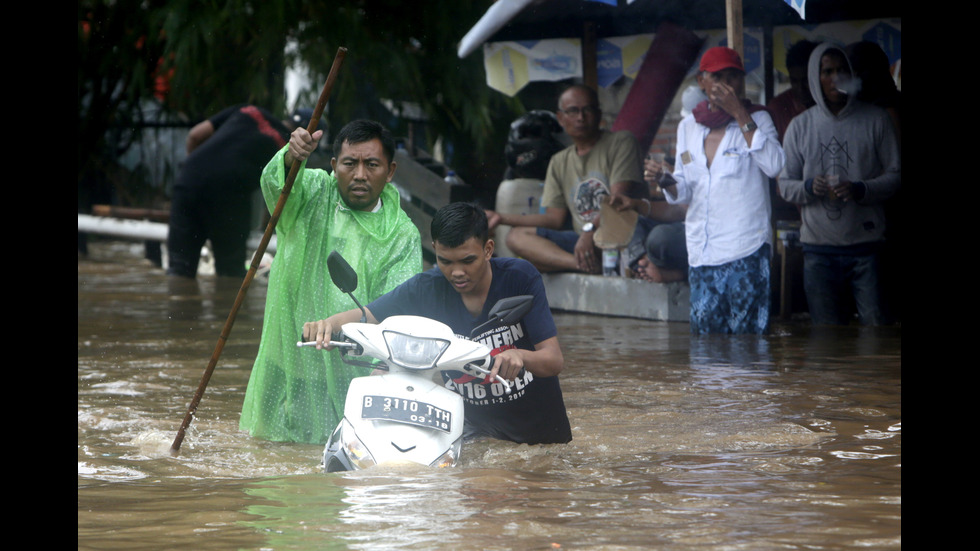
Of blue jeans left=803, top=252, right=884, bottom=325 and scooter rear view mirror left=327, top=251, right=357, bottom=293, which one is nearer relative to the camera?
scooter rear view mirror left=327, top=251, right=357, bottom=293

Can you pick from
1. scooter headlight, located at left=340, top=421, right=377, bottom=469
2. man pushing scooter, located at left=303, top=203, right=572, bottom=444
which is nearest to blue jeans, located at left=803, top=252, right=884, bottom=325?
man pushing scooter, located at left=303, top=203, right=572, bottom=444

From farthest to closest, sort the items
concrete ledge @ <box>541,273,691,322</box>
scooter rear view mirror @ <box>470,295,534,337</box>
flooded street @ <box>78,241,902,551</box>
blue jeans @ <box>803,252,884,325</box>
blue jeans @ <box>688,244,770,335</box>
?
concrete ledge @ <box>541,273,691,322</box>, blue jeans @ <box>803,252,884,325</box>, blue jeans @ <box>688,244,770,335</box>, scooter rear view mirror @ <box>470,295,534,337</box>, flooded street @ <box>78,241,902,551</box>

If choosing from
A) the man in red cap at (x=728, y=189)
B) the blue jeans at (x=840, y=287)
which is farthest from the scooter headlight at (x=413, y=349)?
the blue jeans at (x=840, y=287)

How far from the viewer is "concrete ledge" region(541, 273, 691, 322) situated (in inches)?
376

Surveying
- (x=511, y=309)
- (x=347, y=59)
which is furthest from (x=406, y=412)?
(x=347, y=59)

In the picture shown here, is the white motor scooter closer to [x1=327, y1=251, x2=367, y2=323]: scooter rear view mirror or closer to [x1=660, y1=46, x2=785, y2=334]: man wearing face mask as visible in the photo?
[x1=327, y1=251, x2=367, y2=323]: scooter rear view mirror

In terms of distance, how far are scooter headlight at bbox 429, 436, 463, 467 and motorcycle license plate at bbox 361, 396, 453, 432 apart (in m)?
0.09

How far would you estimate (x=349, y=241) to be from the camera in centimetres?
535

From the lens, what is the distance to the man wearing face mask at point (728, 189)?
8.05 m

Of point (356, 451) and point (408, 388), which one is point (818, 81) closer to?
point (408, 388)

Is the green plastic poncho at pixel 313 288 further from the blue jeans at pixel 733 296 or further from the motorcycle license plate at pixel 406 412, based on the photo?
the blue jeans at pixel 733 296

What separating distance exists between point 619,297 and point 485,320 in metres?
5.43
